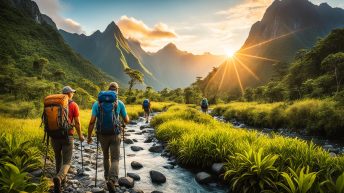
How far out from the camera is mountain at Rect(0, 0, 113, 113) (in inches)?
1329

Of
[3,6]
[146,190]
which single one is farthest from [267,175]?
[3,6]

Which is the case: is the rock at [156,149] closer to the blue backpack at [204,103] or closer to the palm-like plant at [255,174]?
the palm-like plant at [255,174]

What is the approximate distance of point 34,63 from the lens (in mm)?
84938

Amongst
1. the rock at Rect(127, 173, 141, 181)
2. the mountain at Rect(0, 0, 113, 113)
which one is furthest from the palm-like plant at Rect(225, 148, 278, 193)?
the mountain at Rect(0, 0, 113, 113)

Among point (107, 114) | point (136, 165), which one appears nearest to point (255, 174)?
point (107, 114)

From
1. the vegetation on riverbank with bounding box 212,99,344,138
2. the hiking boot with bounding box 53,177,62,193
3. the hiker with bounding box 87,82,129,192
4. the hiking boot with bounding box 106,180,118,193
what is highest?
the hiker with bounding box 87,82,129,192

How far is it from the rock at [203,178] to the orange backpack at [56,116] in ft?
17.8

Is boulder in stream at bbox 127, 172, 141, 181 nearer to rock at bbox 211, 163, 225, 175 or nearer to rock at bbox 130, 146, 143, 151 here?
rock at bbox 211, 163, 225, 175

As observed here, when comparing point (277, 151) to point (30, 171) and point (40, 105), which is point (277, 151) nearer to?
point (30, 171)

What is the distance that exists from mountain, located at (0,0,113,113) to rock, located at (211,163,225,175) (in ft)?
68.6

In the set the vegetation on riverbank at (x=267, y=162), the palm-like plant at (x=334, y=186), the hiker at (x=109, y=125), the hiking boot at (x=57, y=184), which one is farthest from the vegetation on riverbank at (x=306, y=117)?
the hiking boot at (x=57, y=184)

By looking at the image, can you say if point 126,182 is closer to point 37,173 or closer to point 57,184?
point 57,184

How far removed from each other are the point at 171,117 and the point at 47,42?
181909 millimetres

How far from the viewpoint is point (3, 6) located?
180 m
